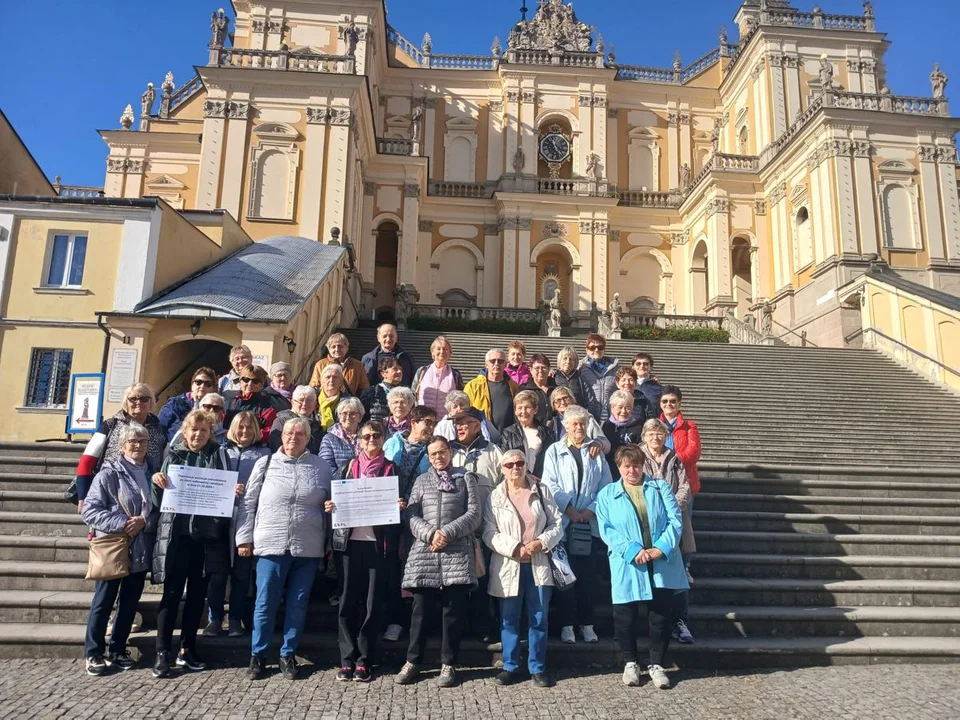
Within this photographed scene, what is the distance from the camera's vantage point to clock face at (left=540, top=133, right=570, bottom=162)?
1242 inches

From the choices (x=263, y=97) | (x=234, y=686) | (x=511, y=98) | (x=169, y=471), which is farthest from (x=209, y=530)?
(x=511, y=98)

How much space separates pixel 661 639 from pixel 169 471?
12.5 feet

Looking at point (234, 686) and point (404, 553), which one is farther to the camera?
point (404, 553)

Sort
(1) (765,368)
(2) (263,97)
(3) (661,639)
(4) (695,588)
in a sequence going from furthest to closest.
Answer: (2) (263,97) → (1) (765,368) → (4) (695,588) → (3) (661,639)

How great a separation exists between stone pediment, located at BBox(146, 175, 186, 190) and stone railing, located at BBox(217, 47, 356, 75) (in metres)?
8.14

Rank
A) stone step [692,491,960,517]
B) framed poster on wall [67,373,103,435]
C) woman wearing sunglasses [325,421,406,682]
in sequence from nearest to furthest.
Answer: woman wearing sunglasses [325,421,406,682] < stone step [692,491,960,517] < framed poster on wall [67,373,103,435]

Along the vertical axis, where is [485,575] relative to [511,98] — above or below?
below

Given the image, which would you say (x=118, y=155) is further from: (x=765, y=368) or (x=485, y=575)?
(x=485, y=575)

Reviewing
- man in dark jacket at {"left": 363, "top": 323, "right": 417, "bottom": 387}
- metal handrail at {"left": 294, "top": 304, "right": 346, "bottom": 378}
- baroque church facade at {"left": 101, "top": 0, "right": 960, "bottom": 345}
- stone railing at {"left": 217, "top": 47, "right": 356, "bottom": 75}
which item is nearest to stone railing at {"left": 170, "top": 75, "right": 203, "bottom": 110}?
baroque church facade at {"left": 101, "top": 0, "right": 960, "bottom": 345}

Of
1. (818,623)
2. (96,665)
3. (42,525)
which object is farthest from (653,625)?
(42,525)

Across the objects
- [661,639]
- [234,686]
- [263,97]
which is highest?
[263,97]

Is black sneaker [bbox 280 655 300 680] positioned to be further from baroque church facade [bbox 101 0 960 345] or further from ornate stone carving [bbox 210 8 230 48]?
ornate stone carving [bbox 210 8 230 48]

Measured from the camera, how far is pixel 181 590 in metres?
4.84

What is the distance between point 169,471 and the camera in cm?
477
